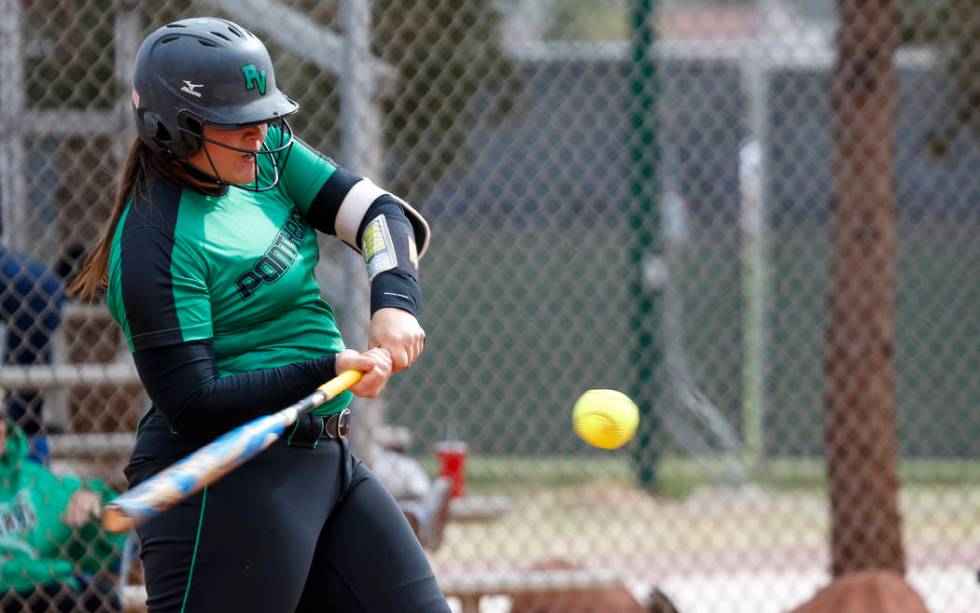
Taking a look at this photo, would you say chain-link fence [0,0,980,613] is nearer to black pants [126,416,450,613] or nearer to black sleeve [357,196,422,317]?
black sleeve [357,196,422,317]

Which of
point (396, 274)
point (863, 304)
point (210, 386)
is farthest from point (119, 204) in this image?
point (863, 304)

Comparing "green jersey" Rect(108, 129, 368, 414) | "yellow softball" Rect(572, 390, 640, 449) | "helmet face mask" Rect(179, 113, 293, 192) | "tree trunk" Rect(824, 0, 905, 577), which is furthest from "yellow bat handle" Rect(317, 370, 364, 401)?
"tree trunk" Rect(824, 0, 905, 577)

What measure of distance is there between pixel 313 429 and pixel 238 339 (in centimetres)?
24

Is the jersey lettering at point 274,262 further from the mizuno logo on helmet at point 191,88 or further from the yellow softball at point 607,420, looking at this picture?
the yellow softball at point 607,420

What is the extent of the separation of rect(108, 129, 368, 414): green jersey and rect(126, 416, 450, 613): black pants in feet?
0.53

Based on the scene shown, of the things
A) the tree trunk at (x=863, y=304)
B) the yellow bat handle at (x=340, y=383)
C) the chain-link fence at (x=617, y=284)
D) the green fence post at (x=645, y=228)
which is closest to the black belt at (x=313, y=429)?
the yellow bat handle at (x=340, y=383)

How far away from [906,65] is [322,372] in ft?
30.4

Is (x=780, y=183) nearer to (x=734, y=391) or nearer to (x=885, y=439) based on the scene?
(x=734, y=391)

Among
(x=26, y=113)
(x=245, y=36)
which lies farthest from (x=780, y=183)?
(x=245, y=36)

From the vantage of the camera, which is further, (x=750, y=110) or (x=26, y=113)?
(x=750, y=110)

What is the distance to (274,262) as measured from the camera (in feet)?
8.52

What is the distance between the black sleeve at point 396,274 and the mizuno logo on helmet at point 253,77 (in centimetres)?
36

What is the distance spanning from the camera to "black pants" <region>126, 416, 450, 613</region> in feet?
8.32

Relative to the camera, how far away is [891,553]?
18.5 feet
